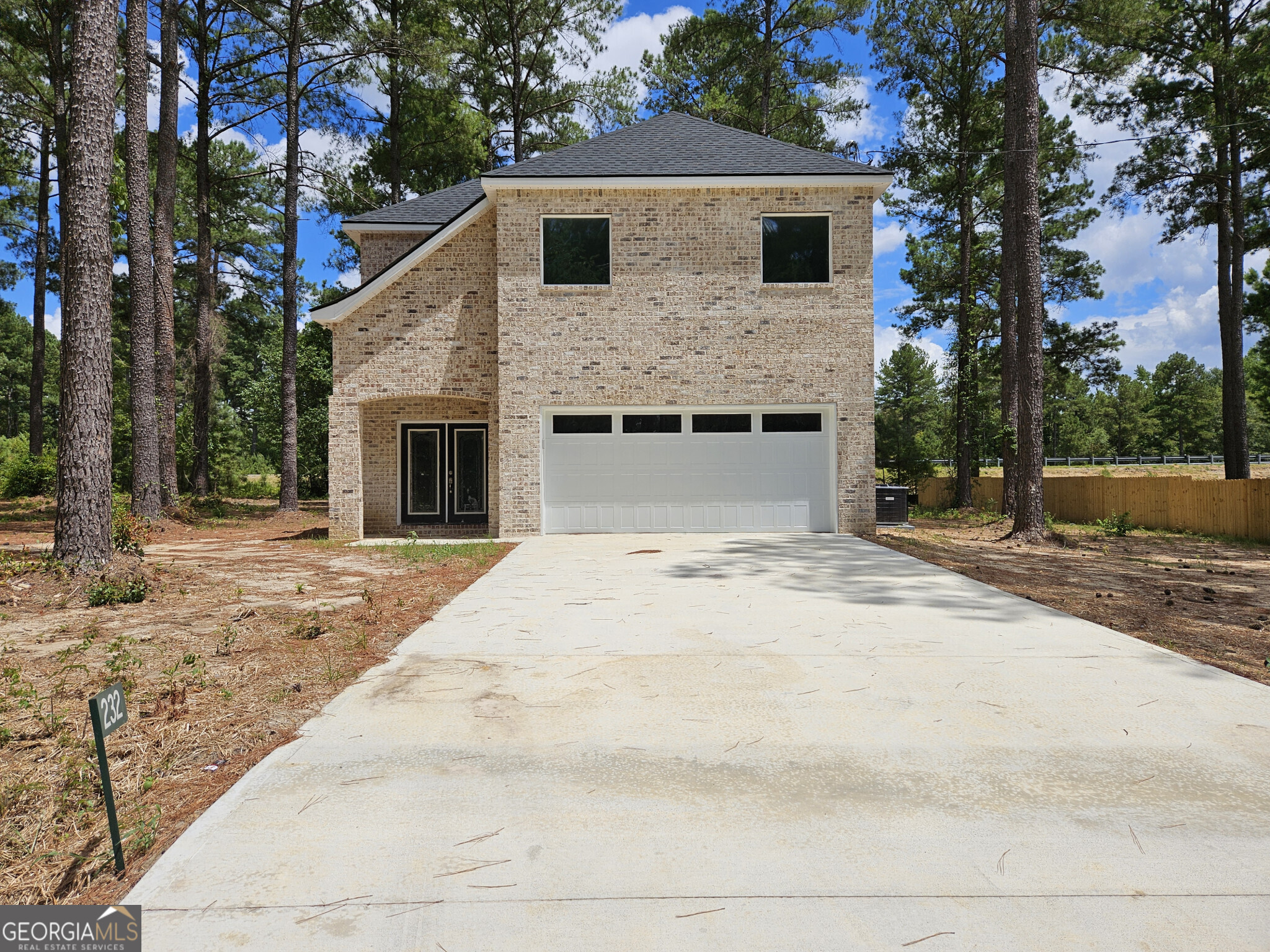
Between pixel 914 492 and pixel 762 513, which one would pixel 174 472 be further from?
pixel 914 492

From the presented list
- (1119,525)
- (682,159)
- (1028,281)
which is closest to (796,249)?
(682,159)

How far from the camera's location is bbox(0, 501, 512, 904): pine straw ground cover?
270cm

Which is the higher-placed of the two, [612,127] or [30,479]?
[612,127]

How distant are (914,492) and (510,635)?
63.1 feet

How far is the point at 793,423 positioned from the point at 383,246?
1013 cm

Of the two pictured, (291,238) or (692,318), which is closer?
(692,318)

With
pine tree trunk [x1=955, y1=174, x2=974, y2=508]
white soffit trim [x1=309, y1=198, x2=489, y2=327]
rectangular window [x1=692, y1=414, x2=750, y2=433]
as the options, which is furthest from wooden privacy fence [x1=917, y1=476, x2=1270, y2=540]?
white soffit trim [x1=309, y1=198, x2=489, y2=327]

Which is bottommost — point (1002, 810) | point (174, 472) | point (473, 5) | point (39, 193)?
point (1002, 810)

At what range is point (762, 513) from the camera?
13133 millimetres

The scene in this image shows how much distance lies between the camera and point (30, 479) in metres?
20.9

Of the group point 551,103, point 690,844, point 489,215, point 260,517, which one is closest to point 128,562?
point 690,844

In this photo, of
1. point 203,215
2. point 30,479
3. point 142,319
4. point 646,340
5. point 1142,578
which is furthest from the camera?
point 30,479

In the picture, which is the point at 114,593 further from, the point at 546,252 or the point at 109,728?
the point at 546,252

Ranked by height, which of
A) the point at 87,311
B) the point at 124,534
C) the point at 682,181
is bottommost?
the point at 124,534
